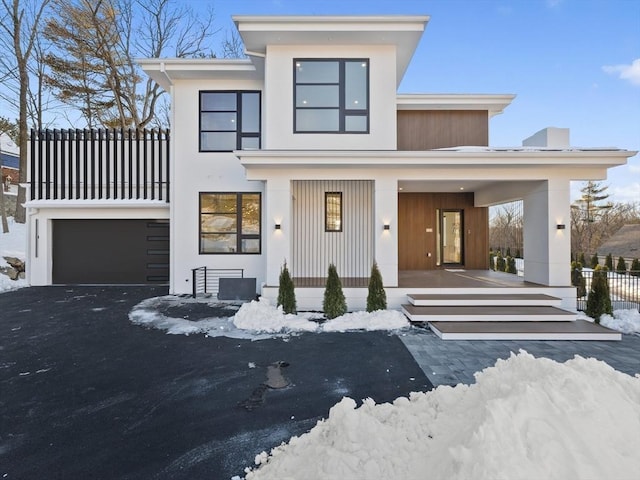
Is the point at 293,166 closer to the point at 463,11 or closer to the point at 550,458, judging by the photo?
the point at 550,458

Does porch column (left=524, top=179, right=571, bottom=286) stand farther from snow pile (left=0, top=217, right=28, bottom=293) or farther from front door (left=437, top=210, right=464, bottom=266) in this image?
snow pile (left=0, top=217, right=28, bottom=293)

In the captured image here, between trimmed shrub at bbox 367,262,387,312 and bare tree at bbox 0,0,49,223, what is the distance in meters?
15.9

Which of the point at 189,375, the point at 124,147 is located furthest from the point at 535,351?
the point at 124,147

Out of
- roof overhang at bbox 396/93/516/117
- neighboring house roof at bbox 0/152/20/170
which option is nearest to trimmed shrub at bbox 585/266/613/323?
roof overhang at bbox 396/93/516/117

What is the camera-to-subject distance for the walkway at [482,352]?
160 inches

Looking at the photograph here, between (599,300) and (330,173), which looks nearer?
(599,300)

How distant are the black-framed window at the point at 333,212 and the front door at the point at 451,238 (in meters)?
3.76

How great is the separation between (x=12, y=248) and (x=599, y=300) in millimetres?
18145

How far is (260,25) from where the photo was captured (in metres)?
7.48

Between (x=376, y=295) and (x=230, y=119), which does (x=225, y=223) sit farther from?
(x=376, y=295)

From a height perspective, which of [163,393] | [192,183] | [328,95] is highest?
[328,95]

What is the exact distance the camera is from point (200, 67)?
28.7 feet

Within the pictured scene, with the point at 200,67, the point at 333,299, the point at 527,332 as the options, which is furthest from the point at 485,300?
the point at 200,67

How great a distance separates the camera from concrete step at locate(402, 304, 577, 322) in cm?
598
